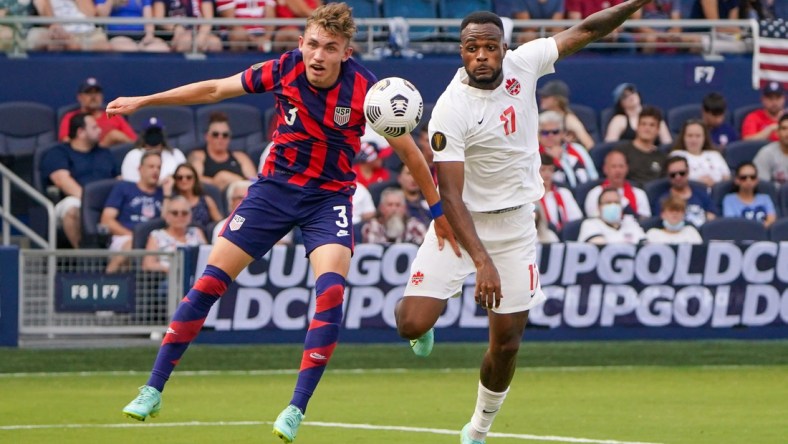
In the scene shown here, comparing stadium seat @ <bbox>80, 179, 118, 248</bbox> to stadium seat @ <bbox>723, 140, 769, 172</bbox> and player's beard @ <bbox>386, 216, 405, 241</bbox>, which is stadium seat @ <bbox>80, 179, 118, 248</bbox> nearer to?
player's beard @ <bbox>386, 216, 405, 241</bbox>

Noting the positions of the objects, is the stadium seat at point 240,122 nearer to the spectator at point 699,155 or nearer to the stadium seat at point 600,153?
the stadium seat at point 600,153

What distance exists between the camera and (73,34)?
18.3m

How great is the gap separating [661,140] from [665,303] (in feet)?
11.3

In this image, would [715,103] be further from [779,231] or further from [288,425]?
[288,425]

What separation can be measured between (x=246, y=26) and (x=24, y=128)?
10.7 ft

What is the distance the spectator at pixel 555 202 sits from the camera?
15555 millimetres

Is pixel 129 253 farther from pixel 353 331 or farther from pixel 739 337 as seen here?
pixel 739 337

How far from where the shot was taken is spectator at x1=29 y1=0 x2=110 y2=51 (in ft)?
59.5

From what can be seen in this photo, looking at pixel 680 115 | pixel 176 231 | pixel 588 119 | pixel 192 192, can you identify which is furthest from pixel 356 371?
pixel 680 115

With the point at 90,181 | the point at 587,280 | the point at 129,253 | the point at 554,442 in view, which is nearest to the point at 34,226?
the point at 90,181

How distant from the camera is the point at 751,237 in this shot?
1570cm

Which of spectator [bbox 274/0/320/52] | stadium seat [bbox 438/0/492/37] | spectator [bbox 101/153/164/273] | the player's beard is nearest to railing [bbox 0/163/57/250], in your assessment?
spectator [bbox 101/153/164/273]

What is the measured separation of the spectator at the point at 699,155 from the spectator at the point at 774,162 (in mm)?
486

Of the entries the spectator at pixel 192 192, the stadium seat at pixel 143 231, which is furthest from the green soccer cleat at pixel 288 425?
the spectator at pixel 192 192
